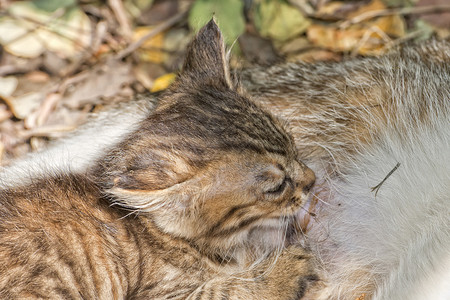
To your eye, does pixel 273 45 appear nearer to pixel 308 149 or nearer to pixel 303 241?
pixel 308 149

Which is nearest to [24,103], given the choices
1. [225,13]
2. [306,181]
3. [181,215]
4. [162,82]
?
[162,82]

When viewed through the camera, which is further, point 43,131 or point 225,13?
point 225,13

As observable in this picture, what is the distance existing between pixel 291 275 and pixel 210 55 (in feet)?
4.10

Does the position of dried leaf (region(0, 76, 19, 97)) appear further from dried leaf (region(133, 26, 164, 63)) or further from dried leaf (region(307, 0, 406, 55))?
dried leaf (region(307, 0, 406, 55))

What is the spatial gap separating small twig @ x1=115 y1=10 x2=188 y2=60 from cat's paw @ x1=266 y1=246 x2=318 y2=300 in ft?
8.70

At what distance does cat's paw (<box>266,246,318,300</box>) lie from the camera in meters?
2.86

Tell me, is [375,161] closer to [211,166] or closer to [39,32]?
[211,166]

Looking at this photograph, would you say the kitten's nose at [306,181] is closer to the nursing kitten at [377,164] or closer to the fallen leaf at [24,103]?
the nursing kitten at [377,164]

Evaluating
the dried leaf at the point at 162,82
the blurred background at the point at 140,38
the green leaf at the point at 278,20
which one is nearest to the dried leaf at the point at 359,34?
the blurred background at the point at 140,38

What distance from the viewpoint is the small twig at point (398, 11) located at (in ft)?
16.5

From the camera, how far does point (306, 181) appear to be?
2.86 m

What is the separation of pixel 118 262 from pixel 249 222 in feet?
2.18

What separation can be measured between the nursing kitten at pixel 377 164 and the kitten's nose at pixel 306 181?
0.25m

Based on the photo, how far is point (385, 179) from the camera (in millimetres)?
3031
